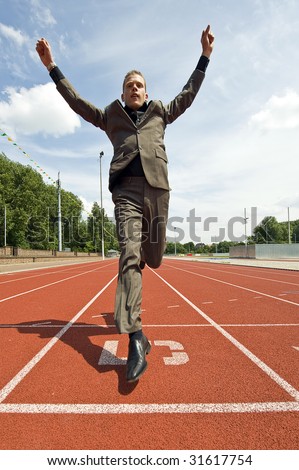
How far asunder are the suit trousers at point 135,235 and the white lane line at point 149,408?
617mm

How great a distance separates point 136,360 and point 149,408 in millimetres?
460

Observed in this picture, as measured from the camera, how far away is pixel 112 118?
2943 mm

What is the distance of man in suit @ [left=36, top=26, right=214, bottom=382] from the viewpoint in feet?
8.66

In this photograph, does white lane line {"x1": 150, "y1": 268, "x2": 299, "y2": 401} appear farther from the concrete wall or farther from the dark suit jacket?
the concrete wall

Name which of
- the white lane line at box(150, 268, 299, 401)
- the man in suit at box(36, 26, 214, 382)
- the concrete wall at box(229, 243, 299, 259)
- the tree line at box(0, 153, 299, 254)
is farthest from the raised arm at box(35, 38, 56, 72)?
the concrete wall at box(229, 243, 299, 259)

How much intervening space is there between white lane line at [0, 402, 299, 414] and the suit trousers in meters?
0.62

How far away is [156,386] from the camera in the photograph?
2.25m

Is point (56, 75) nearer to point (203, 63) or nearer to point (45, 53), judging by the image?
point (45, 53)

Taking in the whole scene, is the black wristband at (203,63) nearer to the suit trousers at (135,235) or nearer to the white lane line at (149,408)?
the suit trousers at (135,235)

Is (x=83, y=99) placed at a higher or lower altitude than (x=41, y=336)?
higher

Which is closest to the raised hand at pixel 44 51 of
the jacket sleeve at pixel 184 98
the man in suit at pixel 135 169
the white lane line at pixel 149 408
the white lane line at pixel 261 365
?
the man in suit at pixel 135 169

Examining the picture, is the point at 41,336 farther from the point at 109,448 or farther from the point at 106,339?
the point at 109,448
